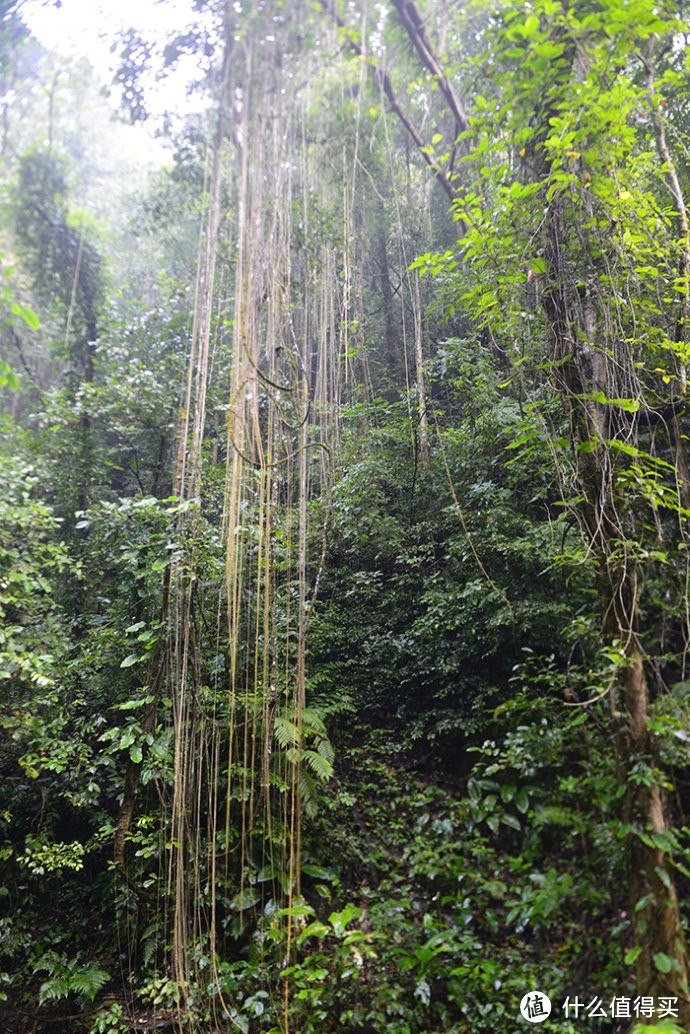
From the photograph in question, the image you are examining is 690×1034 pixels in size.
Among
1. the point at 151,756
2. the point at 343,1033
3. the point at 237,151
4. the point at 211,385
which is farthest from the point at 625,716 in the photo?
the point at 211,385

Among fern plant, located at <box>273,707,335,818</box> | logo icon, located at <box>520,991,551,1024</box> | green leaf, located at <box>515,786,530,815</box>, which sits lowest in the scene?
logo icon, located at <box>520,991,551,1024</box>

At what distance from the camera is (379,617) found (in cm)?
429

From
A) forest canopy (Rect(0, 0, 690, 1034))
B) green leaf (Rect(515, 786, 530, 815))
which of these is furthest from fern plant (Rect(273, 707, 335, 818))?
green leaf (Rect(515, 786, 530, 815))

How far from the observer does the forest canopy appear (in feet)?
7.25

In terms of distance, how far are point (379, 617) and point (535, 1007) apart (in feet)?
8.04

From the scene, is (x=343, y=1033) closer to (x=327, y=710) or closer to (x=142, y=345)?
(x=327, y=710)

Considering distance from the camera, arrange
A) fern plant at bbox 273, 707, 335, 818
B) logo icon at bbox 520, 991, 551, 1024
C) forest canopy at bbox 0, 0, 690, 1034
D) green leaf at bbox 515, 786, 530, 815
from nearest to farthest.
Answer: logo icon at bbox 520, 991, 551, 1024
forest canopy at bbox 0, 0, 690, 1034
green leaf at bbox 515, 786, 530, 815
fern plant at bbox 273, 707, 335, 818

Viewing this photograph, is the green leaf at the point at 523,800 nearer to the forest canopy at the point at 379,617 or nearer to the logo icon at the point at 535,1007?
the forest canopy at the point at 379,617

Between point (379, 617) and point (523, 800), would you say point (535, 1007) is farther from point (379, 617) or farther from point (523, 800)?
point (379, 617)

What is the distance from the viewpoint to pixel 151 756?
303 cm

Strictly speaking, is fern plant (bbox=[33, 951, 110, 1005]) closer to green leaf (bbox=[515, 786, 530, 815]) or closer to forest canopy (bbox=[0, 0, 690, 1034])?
forest canopy (bbox=[0, 0, 690, 1034])

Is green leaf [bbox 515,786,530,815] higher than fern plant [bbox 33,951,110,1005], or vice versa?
green leaf [bbox 515,786,530,815]

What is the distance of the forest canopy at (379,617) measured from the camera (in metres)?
2.21

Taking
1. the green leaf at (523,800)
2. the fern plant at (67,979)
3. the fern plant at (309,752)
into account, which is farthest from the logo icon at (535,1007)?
the fern plant at (67,979)
